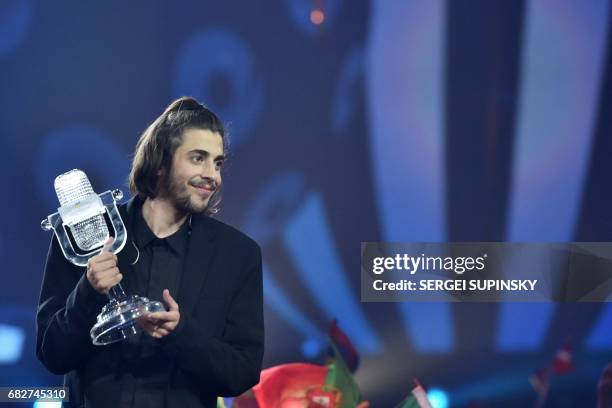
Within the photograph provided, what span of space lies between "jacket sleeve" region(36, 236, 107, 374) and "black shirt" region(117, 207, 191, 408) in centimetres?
10

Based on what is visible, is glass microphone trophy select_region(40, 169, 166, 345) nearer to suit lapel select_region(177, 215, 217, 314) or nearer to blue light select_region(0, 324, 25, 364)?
suit lapel select_region(177, 215, 217, 314)

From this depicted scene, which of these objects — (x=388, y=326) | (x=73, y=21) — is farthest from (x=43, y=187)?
(x=388, y=326)

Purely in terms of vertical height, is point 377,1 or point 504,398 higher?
point 377,1

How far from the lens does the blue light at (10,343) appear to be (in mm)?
3348

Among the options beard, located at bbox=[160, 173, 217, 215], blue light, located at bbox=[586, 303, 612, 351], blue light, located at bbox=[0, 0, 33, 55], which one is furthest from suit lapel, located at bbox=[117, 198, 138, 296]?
blue light, located at bbox=[586, 303, 612, 351]

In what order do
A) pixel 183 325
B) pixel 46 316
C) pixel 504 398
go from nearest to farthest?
pixel 183 325
pixel 46 316
pixel 504 398

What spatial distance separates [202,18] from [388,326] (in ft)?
4.58

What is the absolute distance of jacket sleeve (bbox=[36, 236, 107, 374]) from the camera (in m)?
1.83

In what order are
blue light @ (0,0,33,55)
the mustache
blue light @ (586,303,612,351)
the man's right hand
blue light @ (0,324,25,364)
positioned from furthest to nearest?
1. blue light @ (0,0,33,55)
2. blue light @ (0,324,25,364)
3. blue light @ (586,303,612,351)
4. the mustache
5. the man's right hand

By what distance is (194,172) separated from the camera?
209 centimetres

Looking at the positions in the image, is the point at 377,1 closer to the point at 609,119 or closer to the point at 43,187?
the point at 609,119

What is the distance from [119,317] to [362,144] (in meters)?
1.72

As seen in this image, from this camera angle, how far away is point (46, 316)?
197cm

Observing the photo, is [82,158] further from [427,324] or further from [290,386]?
[427,324]
